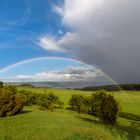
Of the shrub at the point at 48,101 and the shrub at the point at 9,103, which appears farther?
the shrub at the point at 48,101

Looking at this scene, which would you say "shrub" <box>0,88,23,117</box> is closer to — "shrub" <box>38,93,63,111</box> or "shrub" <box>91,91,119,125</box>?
"shrub" <box>91,91,119,125</box>

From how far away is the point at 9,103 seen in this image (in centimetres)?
2727

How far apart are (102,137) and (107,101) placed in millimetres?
11024

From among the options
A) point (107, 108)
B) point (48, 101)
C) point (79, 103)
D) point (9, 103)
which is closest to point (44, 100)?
point (48, 101)

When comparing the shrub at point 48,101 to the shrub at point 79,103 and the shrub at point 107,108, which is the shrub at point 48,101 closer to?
the shrub at point 79,103

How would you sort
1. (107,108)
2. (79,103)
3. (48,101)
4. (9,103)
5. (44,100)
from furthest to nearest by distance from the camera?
(44,100)
(48,101)
(79,103)
(9,103)
(107,108)

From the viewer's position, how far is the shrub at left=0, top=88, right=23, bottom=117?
2686cm

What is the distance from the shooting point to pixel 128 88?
106438 mm

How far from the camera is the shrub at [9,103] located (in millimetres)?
26859

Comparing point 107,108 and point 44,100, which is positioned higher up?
point 44,100

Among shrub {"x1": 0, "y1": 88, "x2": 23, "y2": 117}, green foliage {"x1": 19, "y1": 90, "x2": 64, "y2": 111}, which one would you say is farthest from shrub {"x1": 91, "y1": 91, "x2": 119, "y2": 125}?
green foliage {"x1": 19, "y1": 90, "x2": 64, "y2": 111}

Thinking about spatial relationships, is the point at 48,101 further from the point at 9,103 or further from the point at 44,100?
the point at 9,103

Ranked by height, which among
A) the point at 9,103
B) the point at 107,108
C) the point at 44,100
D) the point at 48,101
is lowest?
the point at 107,108

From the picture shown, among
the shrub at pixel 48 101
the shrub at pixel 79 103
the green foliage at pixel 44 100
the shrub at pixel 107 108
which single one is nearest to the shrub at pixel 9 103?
the shrub at pixel 107 108
